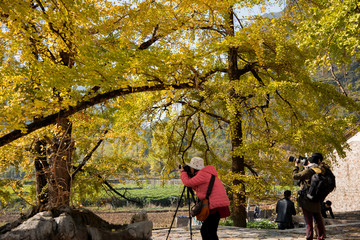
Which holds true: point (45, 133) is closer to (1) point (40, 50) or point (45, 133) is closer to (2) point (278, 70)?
(1) point (40, 50)

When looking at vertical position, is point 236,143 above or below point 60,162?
above

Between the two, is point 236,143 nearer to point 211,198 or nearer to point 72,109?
point 72,109

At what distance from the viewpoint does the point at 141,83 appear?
6910 millimetres

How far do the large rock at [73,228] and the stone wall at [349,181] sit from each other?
15157mm

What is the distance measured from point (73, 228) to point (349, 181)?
1742 centimetres

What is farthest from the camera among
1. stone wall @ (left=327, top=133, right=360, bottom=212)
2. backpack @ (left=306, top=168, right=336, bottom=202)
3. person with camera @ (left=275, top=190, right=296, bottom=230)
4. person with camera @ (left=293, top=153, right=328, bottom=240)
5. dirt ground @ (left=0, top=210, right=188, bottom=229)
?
dirt ground @ (left=0, top=210, right=188, bottom=229)

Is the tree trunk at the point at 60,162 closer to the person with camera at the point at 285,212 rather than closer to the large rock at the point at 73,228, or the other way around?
the large rock at the point at 73,228

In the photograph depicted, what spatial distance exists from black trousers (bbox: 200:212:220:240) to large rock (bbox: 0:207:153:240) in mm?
1616

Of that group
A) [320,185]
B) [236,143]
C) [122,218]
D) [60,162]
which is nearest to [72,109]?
[60,162]

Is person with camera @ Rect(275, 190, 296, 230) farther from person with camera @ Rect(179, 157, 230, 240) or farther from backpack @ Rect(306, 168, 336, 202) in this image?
person with camera @ Rect(179, 157, 230, 240)

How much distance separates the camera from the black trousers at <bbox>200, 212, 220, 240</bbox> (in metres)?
4.26

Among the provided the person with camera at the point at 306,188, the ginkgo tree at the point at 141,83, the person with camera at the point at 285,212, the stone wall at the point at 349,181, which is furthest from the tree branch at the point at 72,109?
the stone wall at the point at 349,181

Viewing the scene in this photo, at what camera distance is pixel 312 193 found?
5.06m

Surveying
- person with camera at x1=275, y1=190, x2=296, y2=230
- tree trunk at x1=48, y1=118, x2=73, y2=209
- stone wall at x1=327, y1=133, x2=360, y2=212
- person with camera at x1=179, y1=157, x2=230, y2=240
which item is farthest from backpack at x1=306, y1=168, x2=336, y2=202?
stone wall at x1=327, y1=133, x2=360, y2=212
